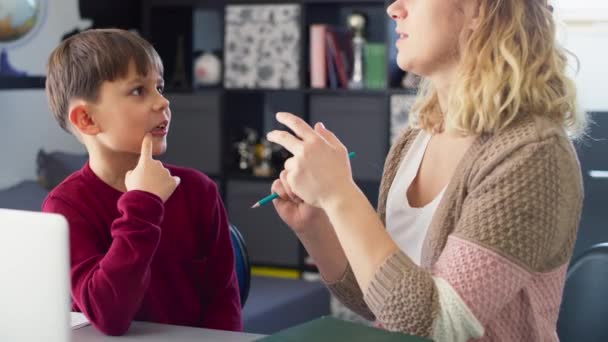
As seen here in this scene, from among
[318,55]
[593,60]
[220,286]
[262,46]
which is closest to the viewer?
[220,286]

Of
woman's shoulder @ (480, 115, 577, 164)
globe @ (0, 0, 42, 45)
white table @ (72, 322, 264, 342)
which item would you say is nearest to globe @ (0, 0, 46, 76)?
globe @ (0, 0, 42, 45)

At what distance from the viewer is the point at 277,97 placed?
4535mm

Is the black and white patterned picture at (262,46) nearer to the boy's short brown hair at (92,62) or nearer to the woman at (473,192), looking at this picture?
the boy's short brown hair at (92,62)

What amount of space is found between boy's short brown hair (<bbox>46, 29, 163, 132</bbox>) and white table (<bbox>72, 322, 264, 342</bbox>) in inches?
15.5

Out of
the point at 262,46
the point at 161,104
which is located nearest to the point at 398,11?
the point at 161,104

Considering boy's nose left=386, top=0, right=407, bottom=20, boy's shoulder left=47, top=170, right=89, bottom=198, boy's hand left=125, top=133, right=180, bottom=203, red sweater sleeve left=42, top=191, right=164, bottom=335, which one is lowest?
red sweater sleeve left=42, top=191, right=164, bottom=335

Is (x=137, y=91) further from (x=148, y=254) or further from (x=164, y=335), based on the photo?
(x=164, y=335)

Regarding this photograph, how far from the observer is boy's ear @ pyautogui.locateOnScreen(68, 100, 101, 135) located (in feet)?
5.16

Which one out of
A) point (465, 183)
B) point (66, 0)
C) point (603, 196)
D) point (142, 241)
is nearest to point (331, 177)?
point (465, 183)

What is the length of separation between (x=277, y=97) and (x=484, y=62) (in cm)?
318

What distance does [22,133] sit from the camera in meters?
3.99

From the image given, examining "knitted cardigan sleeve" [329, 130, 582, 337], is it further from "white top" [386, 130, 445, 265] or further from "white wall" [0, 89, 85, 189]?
"white wall" [0, 89, 85, 189]

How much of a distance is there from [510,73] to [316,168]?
324 millimetres

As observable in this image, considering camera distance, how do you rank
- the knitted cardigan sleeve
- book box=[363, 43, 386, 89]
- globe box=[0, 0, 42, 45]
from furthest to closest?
book box=[363, 43, 386, 89] → globe box=[0, 0, 42, 45] → the knitted cardigan sleeve
